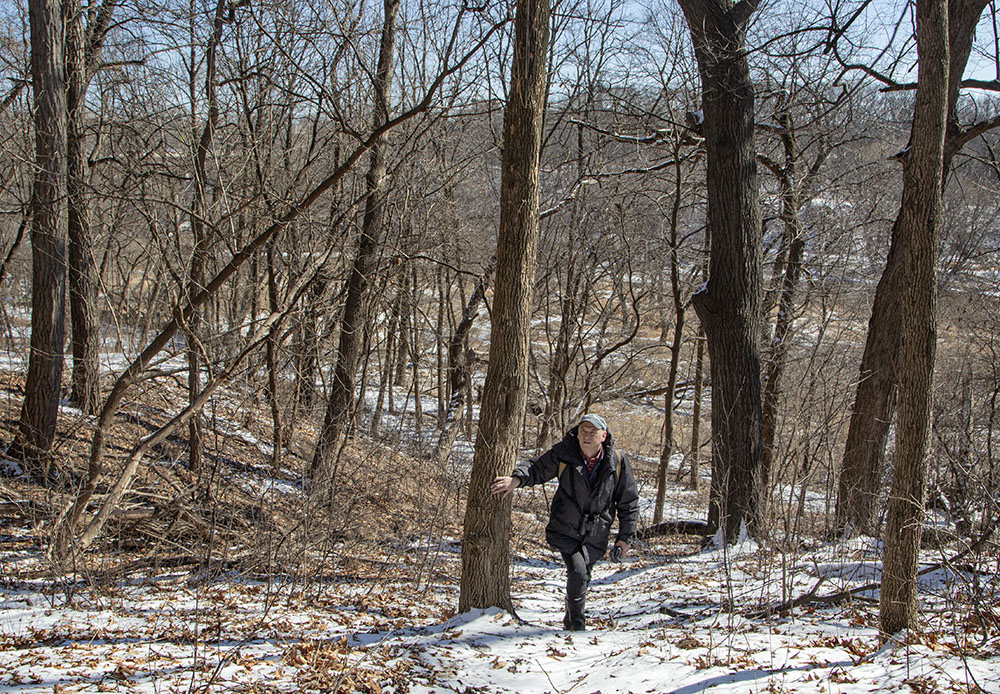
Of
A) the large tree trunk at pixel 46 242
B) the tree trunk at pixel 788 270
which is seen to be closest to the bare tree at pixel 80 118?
the large tree trunk at pixel 46 242

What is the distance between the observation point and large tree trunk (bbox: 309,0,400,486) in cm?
850

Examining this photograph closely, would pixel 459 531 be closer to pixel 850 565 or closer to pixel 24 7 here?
pixel 850 565

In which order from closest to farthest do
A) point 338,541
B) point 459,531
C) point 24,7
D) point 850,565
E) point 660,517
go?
point 850,565
point 338,541
point 24,7
point 459,531
point 660,517

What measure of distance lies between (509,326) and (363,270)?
18.6 ft

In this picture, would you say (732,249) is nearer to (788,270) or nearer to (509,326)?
(509,326)

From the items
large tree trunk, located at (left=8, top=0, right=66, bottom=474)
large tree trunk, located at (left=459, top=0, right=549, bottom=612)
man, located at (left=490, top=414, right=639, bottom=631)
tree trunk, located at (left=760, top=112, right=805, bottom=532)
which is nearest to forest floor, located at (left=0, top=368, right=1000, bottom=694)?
large tree trunk, located at (left=459, top=0, right=549, bottom=612)

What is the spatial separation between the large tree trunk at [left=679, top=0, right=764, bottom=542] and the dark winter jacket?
313 centimetres

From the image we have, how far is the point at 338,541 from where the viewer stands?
7.89 metres

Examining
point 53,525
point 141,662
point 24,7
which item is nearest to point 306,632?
point 141,662

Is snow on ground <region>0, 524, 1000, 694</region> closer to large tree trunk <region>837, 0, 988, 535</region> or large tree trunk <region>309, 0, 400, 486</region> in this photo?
large tree trunk <region>837, 0, 988, 535</region>

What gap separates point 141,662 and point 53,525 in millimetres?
2493

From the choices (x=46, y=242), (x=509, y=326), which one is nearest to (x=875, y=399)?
(x=509, y=326)

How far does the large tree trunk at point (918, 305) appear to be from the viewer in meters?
4.14

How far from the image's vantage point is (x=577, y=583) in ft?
17.4
